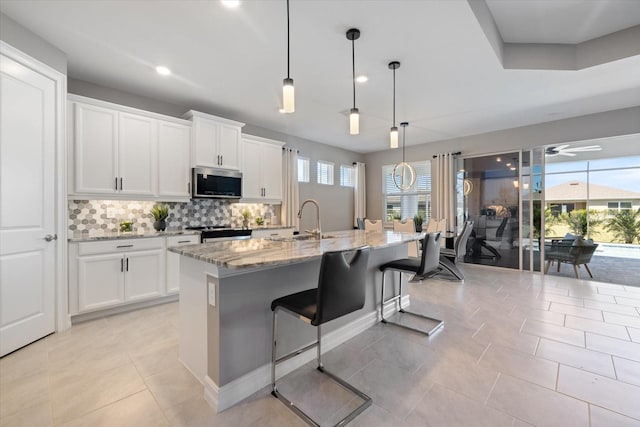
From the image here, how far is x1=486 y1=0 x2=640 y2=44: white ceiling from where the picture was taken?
2.51 m

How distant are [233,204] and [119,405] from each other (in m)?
3.47

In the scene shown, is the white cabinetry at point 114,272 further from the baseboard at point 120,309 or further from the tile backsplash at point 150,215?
the tile backsplash at point 150,215

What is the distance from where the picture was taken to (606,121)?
4469 millimetres

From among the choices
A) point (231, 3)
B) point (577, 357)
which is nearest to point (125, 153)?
point (231, 3)

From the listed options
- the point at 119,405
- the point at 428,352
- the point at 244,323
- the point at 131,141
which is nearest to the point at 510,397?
the point at 428,352

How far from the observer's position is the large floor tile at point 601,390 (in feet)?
5.62

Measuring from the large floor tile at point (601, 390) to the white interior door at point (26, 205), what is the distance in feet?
13.9

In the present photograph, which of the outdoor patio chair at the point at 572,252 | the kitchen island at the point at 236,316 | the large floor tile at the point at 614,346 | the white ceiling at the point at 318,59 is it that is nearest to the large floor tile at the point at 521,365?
the large floor tile at the point at 614,346

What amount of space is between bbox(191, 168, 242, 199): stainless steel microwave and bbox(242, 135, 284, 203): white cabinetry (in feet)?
0.92

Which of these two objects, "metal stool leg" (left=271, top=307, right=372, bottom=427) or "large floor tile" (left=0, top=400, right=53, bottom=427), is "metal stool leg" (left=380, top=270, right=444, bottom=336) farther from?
"large floor tile" (left=0, top=400, right=53, bottom=427)

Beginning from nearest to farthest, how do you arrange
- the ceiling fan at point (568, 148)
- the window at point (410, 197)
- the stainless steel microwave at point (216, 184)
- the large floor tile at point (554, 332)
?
the large floor tile at point (554, 332) → the stainless steel microwave at point (216, 184) → the ceiling fan at point (568, 148) → the window at point (410, 197)

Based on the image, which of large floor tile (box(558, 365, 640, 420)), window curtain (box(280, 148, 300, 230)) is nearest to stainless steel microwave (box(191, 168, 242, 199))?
window curtain (box(280, 148, 300, 230))

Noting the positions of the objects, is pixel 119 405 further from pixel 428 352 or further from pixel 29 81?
pixel 29 81

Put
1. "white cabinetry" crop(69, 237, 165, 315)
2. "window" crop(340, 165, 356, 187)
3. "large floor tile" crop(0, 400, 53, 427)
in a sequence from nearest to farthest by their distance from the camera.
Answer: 1. "large floor tile" crop(0, 400, 53, 427)
2. "white cabinetry" crop(69, 237, 165, 315)
3. "window" crop(340, 165, 356, 187)
